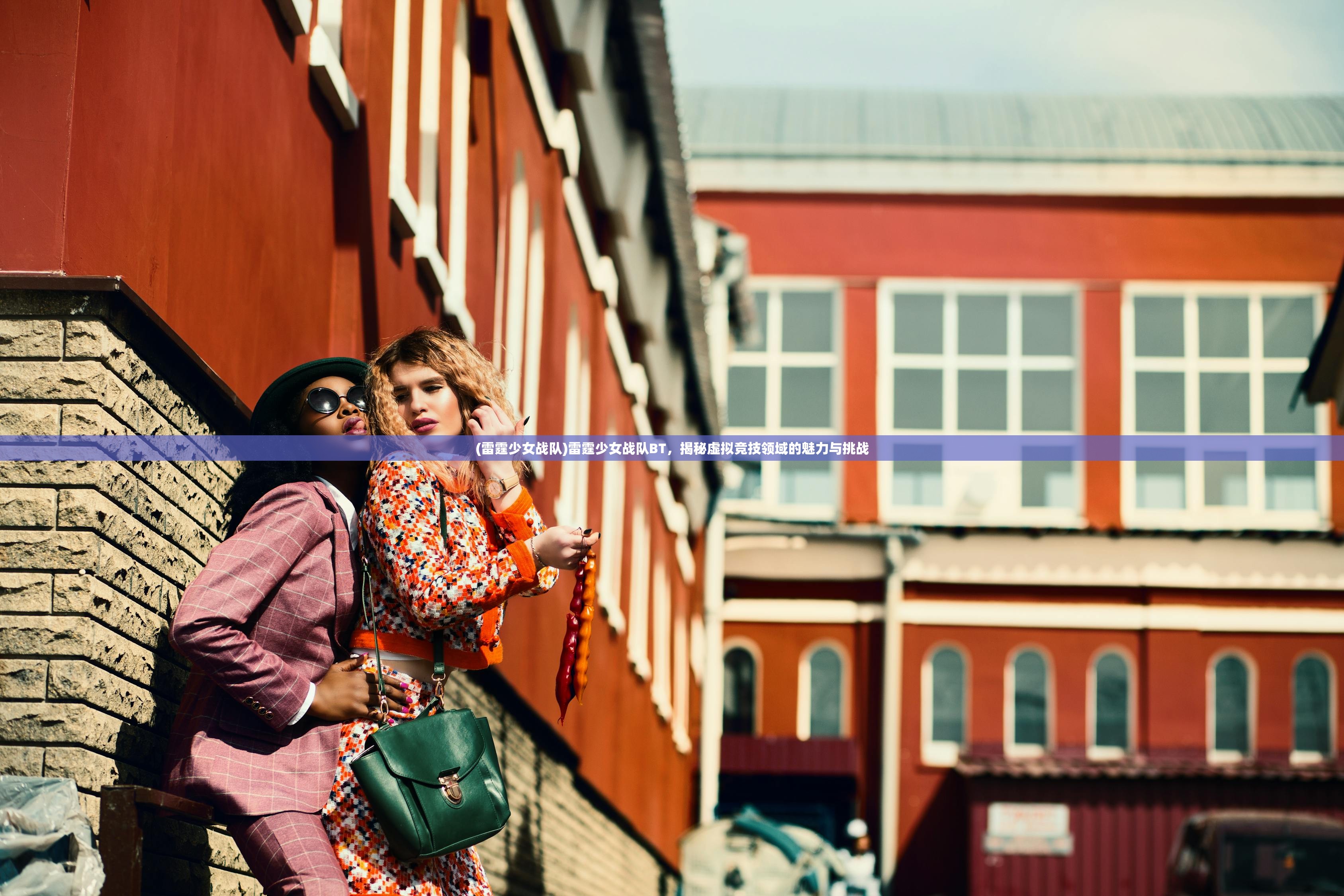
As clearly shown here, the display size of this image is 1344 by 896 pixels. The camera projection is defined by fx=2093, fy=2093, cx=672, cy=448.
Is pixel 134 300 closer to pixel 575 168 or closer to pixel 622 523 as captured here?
pixel 575 168

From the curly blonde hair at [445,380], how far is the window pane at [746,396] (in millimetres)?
27976

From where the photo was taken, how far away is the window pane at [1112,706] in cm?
3031

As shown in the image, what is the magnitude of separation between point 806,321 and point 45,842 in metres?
28.8

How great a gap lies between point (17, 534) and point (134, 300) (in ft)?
1.98

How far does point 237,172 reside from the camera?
6.09m

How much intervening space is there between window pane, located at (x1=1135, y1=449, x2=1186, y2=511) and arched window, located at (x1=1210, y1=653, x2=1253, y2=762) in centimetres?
281

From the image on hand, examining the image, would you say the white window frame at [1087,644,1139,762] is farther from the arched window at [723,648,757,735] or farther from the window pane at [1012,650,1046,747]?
the arched window at [723,648,757,735]

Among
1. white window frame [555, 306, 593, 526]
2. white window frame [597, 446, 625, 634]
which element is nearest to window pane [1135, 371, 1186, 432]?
white window frame [597, 446, 625, 634]

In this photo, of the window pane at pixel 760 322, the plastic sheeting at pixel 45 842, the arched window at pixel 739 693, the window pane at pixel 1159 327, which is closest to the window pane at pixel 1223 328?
the window pane at pixel 1159 327

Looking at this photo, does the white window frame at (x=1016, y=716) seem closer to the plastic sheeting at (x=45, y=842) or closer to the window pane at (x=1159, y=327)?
the window pane at (x=1159, y=327)

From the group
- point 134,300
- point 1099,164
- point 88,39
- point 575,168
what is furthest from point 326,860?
point 1099,164

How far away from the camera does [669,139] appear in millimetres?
16594

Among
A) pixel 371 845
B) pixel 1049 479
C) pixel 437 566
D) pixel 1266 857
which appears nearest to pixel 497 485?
pixel 437 566

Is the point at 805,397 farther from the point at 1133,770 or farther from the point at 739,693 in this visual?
the point at 1133,770
